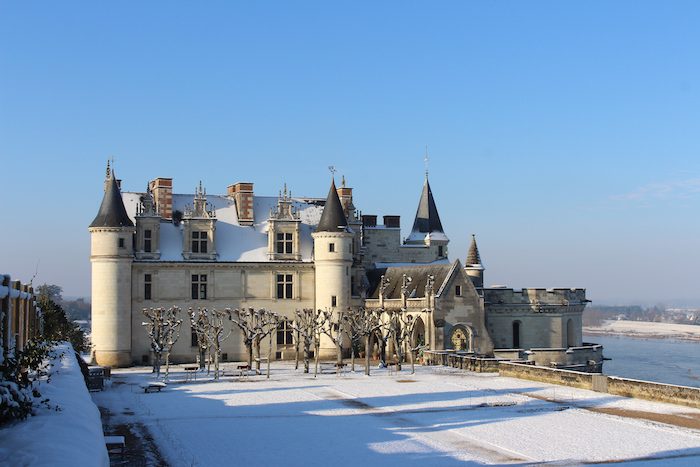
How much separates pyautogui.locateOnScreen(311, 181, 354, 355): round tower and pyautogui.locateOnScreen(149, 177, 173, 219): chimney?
776cm

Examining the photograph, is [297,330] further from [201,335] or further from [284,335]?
[284,335]

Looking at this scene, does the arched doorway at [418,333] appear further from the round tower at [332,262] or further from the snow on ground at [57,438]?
the snow on ground at [57,438]

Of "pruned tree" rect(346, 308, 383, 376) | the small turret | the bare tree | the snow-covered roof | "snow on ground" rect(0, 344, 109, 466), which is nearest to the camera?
"snow on ground" rect(0, 344, 109, 466)

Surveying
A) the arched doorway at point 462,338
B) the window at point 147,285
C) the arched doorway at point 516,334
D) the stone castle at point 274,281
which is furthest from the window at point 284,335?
the arched doorway at point 516,334

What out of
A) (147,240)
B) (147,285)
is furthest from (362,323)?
(147,240)

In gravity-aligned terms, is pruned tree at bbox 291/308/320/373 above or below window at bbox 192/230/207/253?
below

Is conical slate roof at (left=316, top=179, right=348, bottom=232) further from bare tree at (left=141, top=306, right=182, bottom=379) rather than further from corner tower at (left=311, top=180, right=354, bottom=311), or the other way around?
bare tree at (left=141, top=306, right=182, bottom=379)

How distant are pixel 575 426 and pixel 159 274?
27139 mm

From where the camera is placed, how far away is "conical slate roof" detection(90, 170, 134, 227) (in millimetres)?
43125

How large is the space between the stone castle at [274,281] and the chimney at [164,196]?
5 centimetres

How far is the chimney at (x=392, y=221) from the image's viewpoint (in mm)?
52844

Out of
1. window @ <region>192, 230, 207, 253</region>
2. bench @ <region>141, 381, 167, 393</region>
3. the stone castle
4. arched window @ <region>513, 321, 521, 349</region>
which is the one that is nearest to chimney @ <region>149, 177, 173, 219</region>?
the stone castle

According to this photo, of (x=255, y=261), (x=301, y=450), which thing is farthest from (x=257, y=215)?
(x=301, y=450)

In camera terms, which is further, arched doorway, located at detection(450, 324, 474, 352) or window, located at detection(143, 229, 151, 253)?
window, located at detection(143, 229, 151, 253)
